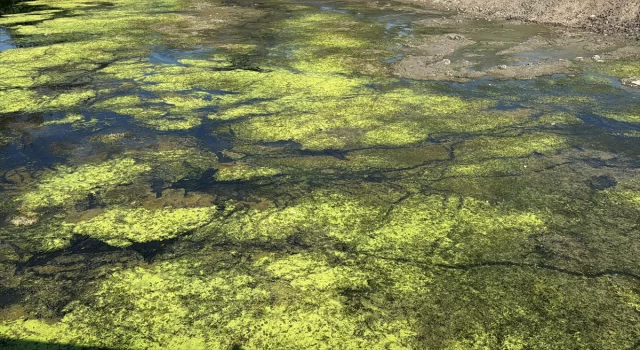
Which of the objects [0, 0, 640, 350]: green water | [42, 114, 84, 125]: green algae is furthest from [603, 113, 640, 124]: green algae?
[42, 114, 84, 125]: green algae

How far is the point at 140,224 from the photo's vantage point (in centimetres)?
276

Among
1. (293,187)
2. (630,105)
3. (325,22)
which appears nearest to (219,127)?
(293,187)

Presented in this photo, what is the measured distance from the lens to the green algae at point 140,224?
2654 mm

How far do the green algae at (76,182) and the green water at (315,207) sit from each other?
1 centimetres

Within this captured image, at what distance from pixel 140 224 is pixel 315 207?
2.89 feet

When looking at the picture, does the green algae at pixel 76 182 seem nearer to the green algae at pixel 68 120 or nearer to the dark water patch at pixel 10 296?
the dark water patch at pixel 10 296

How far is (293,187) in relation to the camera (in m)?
3.16

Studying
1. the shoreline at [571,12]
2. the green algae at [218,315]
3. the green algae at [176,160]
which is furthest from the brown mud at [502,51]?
the green algae at [218,315]

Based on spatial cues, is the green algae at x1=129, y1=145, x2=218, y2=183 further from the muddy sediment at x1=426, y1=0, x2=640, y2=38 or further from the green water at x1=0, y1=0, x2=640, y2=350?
the muddy sediment at x1=426, y1=0, x2=640, y2=38

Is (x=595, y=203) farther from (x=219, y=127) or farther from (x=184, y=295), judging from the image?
(x=219, y=127)

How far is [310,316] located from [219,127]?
7.49ft

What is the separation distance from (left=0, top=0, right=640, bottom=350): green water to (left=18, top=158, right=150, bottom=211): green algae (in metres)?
0.01

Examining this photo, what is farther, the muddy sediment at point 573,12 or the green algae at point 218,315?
the muddy sediment at point 573,12

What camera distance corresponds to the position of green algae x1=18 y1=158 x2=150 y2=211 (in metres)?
3.02
